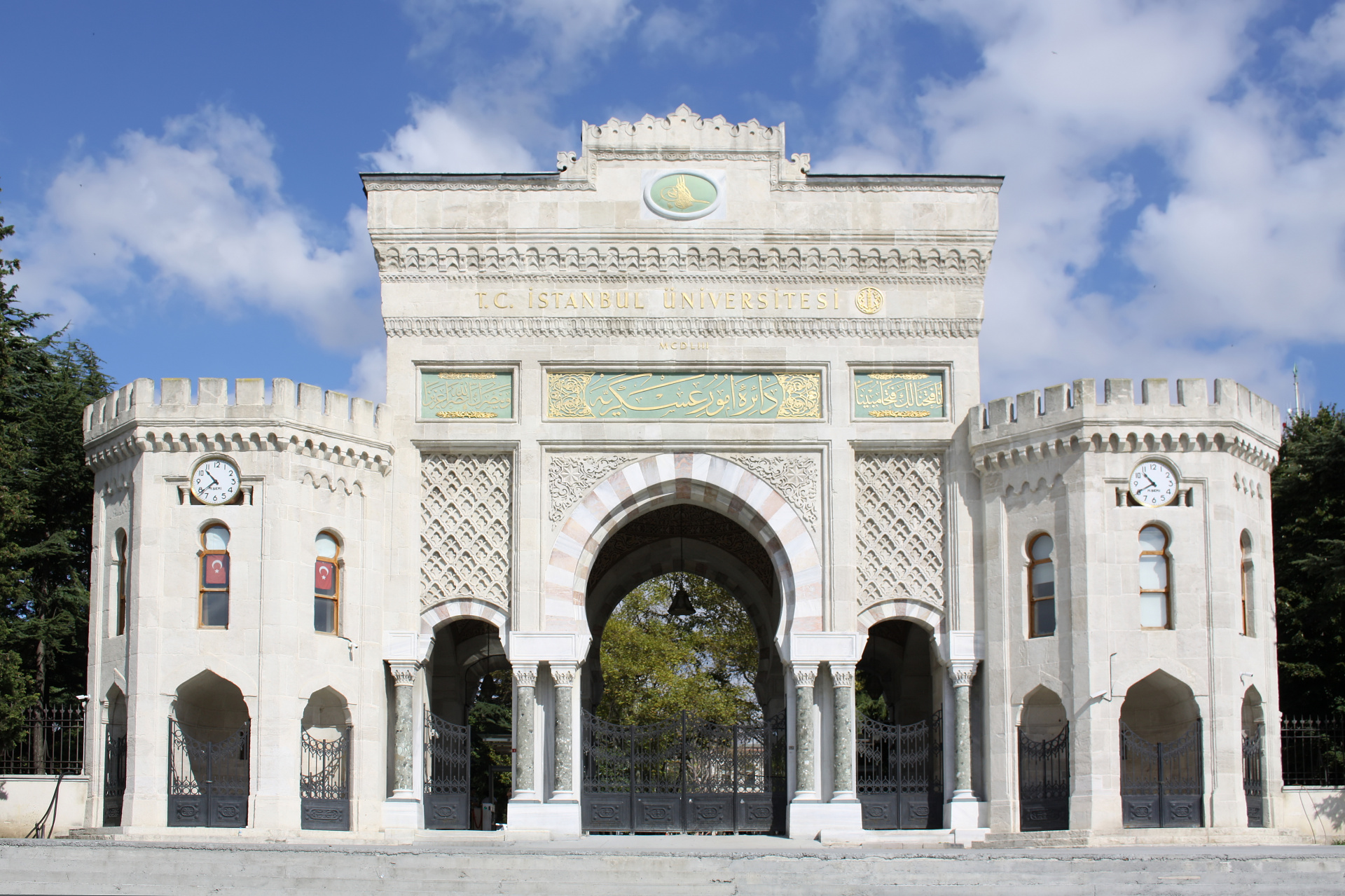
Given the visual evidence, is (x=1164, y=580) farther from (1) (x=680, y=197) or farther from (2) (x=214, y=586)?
(2) (x=214, y=586)

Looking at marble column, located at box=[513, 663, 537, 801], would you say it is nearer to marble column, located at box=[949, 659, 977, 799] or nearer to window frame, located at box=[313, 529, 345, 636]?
window frame, located at box=[313, 529, 345, 636]

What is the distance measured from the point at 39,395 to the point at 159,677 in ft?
39.9

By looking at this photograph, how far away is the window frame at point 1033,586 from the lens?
76.0 feet

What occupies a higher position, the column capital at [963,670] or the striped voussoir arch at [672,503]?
the striped voussoir arch at [672,503]

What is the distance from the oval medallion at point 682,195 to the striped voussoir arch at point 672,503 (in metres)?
4.02

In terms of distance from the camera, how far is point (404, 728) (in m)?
23.7

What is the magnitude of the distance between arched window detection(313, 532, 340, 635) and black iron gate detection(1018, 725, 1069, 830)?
418 inches

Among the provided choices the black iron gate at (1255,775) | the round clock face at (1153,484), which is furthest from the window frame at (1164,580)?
the black iron gate at (1255,775)

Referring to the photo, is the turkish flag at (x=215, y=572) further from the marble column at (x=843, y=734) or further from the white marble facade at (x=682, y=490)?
the marble column at (x=843, y=734)

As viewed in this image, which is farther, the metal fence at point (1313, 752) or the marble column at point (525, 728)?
the metal fence at point (1313, 752)

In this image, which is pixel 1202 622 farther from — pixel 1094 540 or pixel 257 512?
pixel 257 512

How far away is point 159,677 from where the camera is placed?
73.0ft

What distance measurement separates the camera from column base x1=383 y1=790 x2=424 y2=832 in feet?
76.6

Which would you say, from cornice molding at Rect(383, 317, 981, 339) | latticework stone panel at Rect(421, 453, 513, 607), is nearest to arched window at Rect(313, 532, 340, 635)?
latticework stone panel at Rect(421, 453, 513, 607)
